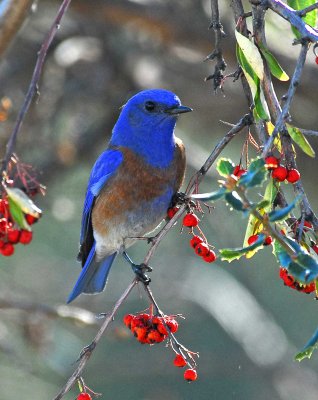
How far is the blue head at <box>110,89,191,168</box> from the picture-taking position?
4109 millimetres

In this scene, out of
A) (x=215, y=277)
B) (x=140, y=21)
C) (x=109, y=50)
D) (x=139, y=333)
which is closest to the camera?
(x=139, y=333)

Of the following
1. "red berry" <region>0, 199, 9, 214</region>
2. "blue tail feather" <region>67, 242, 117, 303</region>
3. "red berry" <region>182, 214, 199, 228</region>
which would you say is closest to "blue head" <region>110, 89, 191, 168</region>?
"blue tail feather" <region>67, 242, 117, 303</region>

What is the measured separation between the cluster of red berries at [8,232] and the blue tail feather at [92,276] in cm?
140

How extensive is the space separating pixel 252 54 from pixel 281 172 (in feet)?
1.30

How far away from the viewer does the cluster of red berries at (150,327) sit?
2.98m

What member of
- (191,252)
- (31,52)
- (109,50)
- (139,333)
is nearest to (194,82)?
(109,50)

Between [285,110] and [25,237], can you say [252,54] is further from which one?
[25,237]

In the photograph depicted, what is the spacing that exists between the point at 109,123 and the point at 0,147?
3.18ft

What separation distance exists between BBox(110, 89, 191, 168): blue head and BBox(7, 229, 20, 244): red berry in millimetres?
1107

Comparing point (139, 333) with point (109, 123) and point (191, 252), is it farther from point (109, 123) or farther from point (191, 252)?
point (191, 252)

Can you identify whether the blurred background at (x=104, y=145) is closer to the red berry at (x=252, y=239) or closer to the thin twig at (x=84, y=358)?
the thin twig at (x=84, y=358)

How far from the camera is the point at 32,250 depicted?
7895mm

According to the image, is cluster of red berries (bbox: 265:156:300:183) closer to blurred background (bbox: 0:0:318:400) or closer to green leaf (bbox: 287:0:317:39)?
green leaf (bbox: 287:0:317:39)

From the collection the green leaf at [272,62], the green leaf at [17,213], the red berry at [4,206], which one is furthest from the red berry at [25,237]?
the green leaf at [272,62]
